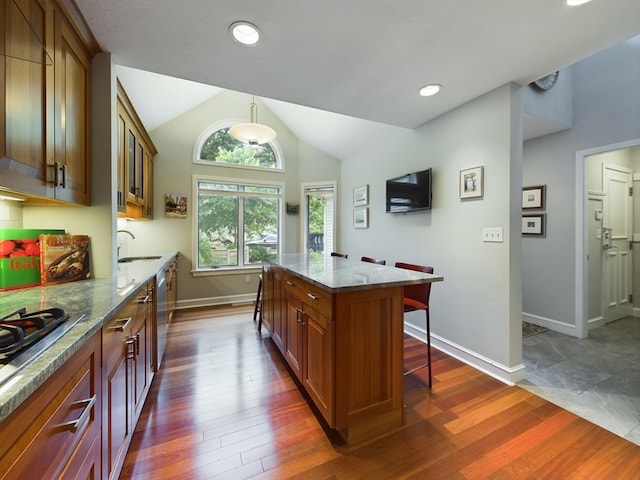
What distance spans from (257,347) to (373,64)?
8.95ft

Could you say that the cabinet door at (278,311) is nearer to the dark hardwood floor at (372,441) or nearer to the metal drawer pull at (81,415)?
the dark hardwood floor at (372,441)

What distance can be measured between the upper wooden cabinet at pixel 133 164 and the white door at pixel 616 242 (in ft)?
17.5

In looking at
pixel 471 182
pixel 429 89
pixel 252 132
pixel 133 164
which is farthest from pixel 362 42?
pixel 133 164

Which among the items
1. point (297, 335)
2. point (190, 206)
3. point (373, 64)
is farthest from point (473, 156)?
point (190, 206)

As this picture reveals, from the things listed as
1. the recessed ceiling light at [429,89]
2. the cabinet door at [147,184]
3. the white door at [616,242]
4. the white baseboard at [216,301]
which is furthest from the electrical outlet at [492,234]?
the cabinet door at [147,184]

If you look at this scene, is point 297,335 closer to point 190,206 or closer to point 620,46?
point 190,206

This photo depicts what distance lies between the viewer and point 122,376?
126 centimetres

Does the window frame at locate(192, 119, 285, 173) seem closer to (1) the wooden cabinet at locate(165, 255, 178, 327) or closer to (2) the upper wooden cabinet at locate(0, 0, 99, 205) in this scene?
(1) the wooden cabinet at locate(165, 255, 178, 327)

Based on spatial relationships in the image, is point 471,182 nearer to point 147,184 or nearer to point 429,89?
point 429,89

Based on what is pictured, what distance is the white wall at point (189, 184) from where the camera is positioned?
13.0ft

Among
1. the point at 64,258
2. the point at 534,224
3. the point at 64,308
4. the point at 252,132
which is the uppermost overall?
the point at 252,132

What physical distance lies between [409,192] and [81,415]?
305 cm

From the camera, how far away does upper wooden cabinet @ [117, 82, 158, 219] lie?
221 centimetres

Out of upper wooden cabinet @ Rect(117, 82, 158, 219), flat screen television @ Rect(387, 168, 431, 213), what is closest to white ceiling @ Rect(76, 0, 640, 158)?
upper wooden cabinet @ Rect(117, 82, 158, 219)
